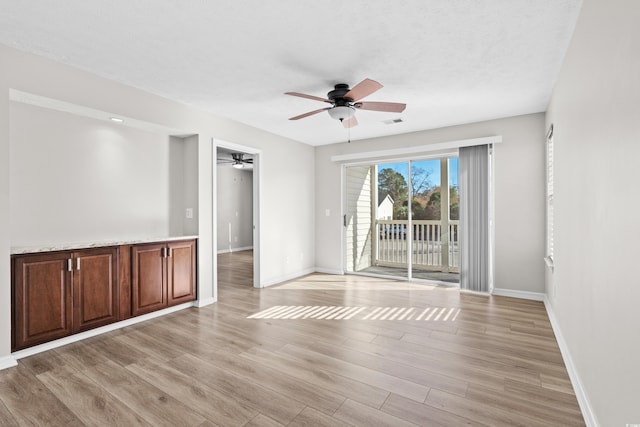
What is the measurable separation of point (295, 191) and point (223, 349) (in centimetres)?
343

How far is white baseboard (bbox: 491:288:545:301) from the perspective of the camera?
421cm

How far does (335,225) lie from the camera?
238 inches

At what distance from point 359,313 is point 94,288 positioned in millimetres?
2772

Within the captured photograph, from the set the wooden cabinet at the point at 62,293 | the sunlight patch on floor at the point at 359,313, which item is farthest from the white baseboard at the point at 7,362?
the sunlight patch on floor at the point at 359,313

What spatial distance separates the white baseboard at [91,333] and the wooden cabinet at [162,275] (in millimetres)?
87

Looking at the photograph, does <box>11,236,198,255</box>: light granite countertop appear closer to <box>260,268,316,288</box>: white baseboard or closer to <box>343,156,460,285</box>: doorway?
<box>260,268,316,288</box>: white baseboard

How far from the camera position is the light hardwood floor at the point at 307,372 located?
6.16ft

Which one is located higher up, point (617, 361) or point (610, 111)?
point (610, 111)

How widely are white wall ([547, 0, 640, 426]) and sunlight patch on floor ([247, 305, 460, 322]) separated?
134cm

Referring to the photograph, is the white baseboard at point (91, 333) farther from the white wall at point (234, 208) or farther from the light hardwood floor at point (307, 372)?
the white wall at point (234, 208)

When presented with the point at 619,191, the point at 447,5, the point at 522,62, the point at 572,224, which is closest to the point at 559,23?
the point at 522,62

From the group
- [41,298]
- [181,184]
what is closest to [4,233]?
[41,298]

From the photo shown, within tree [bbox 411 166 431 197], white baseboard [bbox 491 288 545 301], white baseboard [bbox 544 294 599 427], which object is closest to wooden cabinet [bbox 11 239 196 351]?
tree [bbox 411 166 431 197]

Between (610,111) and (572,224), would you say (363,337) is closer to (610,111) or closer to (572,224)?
(572,224)
